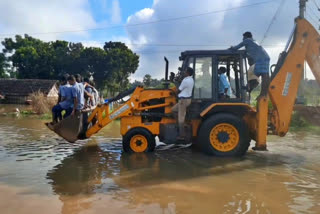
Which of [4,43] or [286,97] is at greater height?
[4,43]

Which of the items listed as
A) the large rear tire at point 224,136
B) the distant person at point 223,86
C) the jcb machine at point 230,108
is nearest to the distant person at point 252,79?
the jcb machine at point 230,108

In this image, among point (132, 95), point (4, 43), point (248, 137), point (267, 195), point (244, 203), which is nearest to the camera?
point (244, 203)

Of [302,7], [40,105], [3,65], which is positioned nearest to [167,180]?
[302,7]

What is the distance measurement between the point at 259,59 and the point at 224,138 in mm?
2101

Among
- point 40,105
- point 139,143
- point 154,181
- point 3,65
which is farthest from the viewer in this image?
point 3,65

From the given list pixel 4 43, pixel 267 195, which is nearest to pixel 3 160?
pixel 267 195

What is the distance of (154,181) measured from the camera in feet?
18.6

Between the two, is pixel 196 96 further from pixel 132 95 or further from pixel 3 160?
pixel 3 160

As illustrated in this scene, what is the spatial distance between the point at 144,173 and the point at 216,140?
241cm

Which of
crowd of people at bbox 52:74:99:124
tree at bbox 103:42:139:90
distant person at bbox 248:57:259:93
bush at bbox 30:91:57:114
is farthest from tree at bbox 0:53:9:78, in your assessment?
distant person at bbox 248:57:259:93

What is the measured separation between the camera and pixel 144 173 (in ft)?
20.4

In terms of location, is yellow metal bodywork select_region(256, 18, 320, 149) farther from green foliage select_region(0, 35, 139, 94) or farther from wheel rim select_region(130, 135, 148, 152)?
green foliage select_region(0, 35, 139, 94)

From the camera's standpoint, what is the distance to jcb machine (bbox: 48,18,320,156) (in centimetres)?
779

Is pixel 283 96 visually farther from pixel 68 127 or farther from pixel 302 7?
pixel 68 127
